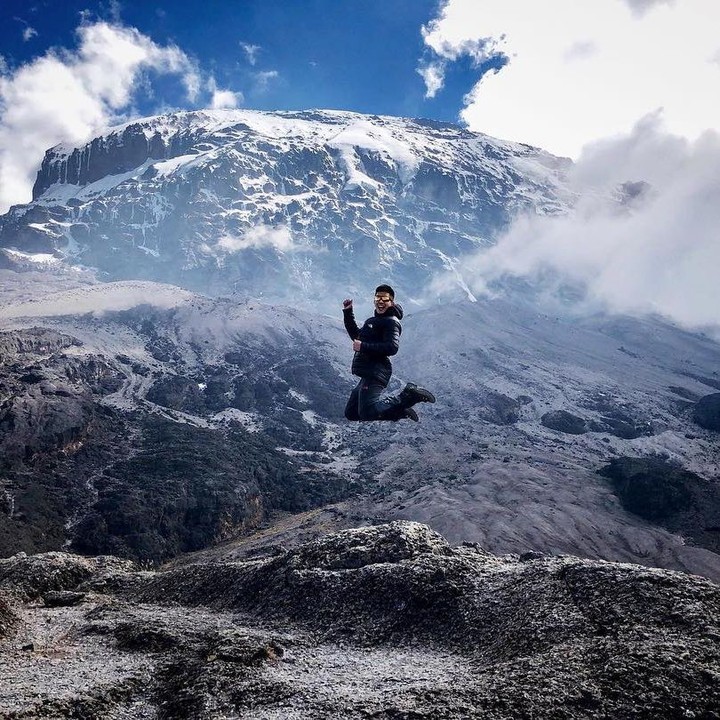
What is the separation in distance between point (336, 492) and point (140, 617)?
66.8 metres

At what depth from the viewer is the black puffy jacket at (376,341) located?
11586 millimetres

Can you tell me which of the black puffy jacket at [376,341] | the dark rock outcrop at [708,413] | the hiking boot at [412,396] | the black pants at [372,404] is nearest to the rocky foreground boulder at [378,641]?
the black pants at [372,404]

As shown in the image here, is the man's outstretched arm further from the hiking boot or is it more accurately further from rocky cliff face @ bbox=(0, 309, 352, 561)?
rocky cliff face @ bbox=(0, 309, 352, 561)

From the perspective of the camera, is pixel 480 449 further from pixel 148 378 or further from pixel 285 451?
pixel 148 378

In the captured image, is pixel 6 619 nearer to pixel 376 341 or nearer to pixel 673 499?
pixel 376 341

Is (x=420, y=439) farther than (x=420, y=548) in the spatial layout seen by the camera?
Yes

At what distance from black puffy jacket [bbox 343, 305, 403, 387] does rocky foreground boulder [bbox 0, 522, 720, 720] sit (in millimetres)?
6088

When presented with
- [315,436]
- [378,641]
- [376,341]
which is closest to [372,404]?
[376,341]

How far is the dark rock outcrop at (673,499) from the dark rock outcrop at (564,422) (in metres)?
30.2

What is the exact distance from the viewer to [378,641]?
12875mm

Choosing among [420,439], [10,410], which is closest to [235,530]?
[10,410]

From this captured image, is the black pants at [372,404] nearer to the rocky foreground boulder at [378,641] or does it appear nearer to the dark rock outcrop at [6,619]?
the rocky foreground boulder at [378,641]

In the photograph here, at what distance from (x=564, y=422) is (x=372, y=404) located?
109 metres

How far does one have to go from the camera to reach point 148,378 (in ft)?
373
